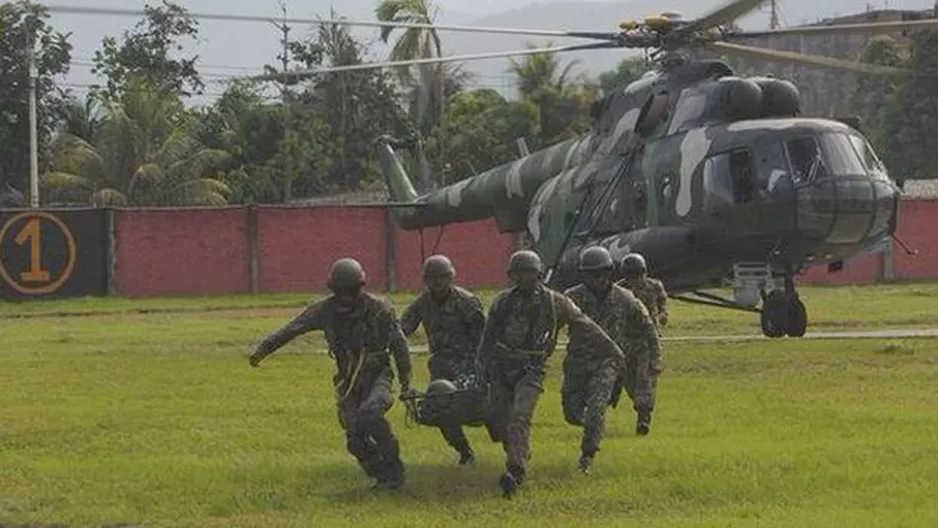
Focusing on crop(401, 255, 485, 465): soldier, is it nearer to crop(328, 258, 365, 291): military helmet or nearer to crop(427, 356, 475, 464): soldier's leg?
crop(427, 356, 475, 464): soldier's leg

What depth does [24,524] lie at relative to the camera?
31.7 ft

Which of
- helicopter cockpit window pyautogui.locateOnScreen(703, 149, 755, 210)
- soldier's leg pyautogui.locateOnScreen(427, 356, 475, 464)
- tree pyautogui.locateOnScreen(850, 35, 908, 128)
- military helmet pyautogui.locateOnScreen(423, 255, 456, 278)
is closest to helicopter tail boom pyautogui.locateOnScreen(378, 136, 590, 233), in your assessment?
helicopter cockpit window pyautogui.locateOnScreen(703, 149, 755, 210)

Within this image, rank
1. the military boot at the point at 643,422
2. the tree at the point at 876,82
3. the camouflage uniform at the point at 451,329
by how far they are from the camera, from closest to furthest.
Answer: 1. the camouflage uniform at the point at 451,329
2. the military boot at the point at 643,422
3. the tree at the point at 876,82

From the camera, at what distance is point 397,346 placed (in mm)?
10680

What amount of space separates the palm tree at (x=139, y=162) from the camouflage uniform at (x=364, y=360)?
39154 millimetres

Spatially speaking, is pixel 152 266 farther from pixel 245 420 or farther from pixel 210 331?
pixel 245 420

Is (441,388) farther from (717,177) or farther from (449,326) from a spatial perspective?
(717,177)

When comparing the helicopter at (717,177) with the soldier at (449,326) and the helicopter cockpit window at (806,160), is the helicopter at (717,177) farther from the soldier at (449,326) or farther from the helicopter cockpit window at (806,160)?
the soldier at (449,326)

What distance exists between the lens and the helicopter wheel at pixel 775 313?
66.7 ft

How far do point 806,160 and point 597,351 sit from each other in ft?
27.7

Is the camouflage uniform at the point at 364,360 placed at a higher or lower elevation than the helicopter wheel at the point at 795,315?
higher

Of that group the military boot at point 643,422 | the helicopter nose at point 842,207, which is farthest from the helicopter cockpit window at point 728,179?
the military boot at point 643,422

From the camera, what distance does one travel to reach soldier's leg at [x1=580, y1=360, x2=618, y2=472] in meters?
11.0

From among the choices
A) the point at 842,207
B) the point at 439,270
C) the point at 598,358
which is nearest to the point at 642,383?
the point at 598,358
